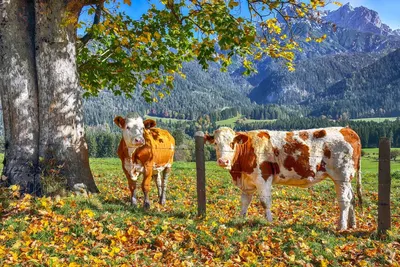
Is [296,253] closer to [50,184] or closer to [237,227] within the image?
[237,227]

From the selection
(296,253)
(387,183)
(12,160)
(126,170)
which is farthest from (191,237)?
(12,160)

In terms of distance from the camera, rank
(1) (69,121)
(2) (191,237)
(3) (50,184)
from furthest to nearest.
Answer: (1) (69,121) < (3) (50,184) < (2) (191,237)

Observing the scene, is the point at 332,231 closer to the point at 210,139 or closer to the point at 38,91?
the point at 210,139

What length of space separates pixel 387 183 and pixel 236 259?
4.06 meters

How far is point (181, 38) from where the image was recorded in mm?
17125

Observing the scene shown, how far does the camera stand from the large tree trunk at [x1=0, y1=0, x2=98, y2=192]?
10609 mm

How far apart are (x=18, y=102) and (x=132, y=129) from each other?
10.4 ft

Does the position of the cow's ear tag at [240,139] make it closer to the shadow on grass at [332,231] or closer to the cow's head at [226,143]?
the cow's head at [226,143]

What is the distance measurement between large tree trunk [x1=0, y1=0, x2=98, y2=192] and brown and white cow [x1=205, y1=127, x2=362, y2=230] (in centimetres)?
406

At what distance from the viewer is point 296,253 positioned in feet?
27.1

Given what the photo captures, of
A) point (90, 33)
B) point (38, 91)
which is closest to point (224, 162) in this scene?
point (38, 91)

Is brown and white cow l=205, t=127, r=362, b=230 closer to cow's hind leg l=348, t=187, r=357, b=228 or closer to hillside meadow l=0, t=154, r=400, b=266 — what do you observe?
cow's hind leg l=348, t=187, r=357, b=228

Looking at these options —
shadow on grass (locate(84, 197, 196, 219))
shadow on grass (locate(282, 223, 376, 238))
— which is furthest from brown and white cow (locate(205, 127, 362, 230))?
shadow on grass (locate(84, 197, 196, 219))

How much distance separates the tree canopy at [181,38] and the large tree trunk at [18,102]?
186cm
